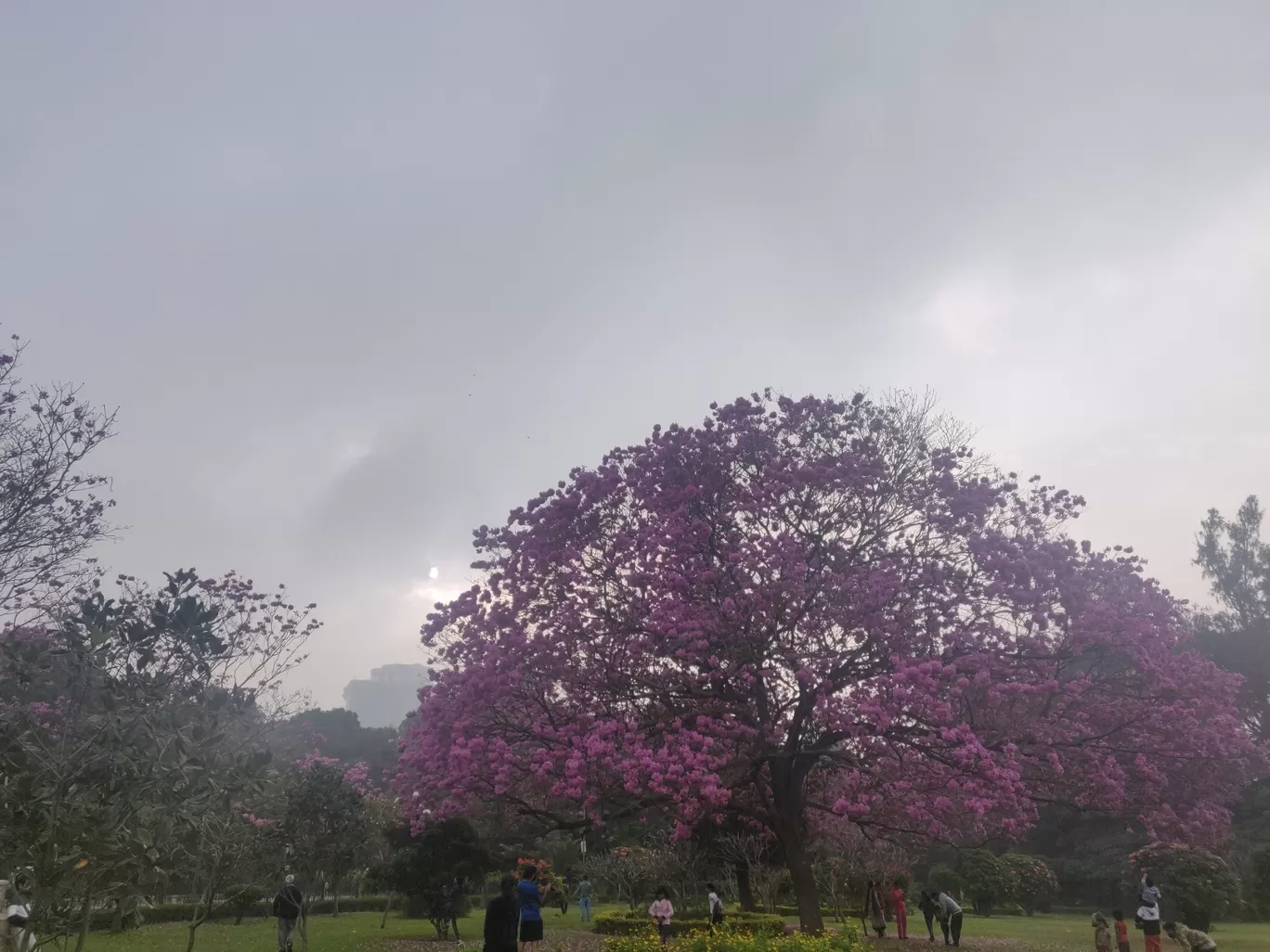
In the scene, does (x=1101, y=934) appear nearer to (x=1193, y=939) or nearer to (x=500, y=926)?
(x=1193, y=939)

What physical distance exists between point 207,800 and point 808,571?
1176 cm

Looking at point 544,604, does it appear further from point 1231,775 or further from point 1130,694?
point 1231,775

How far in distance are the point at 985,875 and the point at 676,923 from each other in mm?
17651

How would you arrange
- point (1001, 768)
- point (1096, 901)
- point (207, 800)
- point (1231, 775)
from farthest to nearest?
1. point (1096, 901)
2. point (1231, 775)
3. point (1001, 768)
4. point (207, 800)

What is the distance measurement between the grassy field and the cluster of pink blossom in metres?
5.35

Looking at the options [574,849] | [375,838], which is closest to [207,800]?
[375,838]

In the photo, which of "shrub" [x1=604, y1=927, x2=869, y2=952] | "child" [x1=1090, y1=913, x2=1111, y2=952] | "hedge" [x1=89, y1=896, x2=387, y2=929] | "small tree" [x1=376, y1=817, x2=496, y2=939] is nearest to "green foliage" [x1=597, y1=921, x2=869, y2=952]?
"shrub" [x1=604, y1=927, x2=869, y2=952]

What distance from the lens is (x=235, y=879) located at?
2642 cm

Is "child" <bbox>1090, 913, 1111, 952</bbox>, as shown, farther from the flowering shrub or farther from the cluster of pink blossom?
the flowering shrub

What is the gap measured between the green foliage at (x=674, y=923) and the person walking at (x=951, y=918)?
4386mm

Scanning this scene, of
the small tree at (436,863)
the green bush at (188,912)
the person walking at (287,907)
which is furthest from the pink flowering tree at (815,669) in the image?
the green bush at (188,912)

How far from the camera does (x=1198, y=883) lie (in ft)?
87.4

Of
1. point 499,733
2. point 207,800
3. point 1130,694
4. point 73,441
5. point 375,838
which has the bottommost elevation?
point 375,838

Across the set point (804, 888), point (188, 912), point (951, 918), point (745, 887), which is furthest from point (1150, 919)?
point (188, 912)
